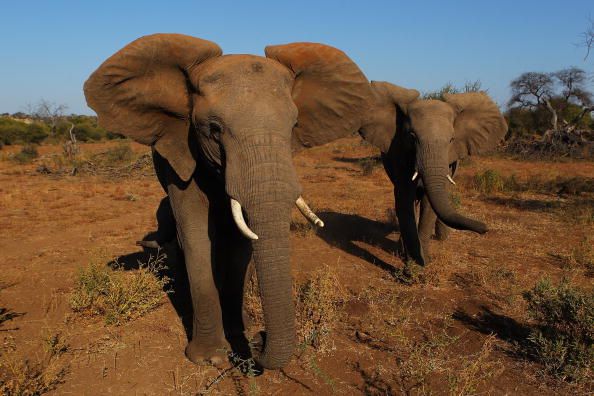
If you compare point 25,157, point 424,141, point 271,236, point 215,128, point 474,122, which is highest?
point 474,122

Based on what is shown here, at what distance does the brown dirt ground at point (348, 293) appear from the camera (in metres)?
3.36

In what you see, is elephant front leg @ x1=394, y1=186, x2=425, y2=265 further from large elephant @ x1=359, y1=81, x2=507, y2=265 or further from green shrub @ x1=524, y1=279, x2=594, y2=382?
green shrub @ x1=524, y1=279, x2=594, y2=382

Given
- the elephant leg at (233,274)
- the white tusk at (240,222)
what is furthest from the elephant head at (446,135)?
the white tusk at (240,222)

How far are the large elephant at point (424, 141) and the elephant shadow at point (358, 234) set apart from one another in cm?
70

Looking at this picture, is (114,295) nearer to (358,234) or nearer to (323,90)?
(323,90)

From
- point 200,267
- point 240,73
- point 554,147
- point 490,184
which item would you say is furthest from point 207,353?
point 554,147

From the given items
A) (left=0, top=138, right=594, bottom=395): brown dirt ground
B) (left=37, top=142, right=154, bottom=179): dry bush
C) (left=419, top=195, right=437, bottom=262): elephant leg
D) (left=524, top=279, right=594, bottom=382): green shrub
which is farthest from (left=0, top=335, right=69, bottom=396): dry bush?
Result: (left=37, top=142, right=154, bottom=179): dry bush

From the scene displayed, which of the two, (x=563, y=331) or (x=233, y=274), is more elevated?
(x=233, y=274)

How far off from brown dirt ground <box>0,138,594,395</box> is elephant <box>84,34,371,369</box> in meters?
0.57

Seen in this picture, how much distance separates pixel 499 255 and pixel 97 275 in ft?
17.8

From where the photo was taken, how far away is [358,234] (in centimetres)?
794

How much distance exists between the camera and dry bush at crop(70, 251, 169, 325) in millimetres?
4324

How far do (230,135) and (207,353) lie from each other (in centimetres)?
186

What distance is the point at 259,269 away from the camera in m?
2.63
